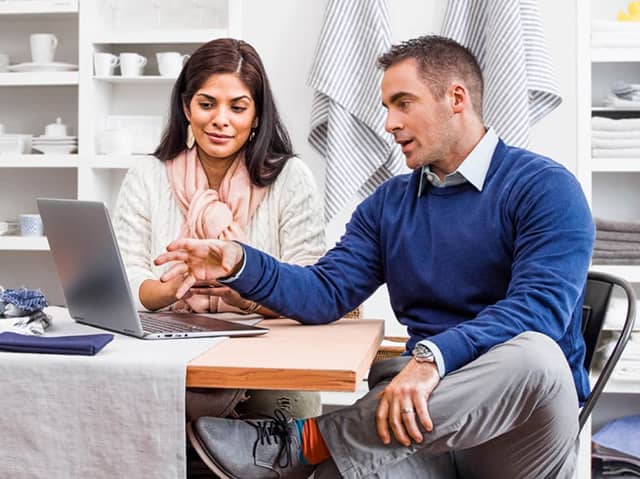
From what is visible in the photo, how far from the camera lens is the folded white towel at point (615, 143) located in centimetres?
291

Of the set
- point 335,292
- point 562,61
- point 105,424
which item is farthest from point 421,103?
point 562,61

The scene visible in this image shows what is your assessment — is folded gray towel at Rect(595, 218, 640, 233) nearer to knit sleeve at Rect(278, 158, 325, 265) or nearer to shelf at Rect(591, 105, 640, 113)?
shelf at Rect(591, 105, 640, 113)

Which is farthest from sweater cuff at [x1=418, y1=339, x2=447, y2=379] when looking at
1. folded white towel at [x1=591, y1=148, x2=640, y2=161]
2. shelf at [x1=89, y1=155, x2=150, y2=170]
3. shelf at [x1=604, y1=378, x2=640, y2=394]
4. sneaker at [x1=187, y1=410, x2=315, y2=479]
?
shelf at [x1=89, y1=155, x2=150, y2=170]

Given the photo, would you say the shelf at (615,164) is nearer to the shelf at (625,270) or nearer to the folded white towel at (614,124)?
the folded white towel at (614,124)

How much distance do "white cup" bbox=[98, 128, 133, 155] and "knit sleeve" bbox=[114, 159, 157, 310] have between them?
948mm

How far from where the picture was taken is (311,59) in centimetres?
307

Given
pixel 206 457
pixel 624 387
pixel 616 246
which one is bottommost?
pixel 624 387

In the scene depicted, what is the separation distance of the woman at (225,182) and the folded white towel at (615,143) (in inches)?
48.2

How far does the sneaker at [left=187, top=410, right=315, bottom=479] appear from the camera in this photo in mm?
1453

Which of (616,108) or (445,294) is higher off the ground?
(616,108)

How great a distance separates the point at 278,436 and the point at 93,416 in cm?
34

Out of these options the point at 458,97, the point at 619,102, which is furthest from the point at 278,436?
the point at 619,102

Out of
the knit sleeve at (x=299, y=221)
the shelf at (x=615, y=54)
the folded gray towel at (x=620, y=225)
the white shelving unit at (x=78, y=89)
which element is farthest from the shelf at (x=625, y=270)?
the white shelving unit at (x=78, y=89)

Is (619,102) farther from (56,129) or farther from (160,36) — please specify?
(56,129)
